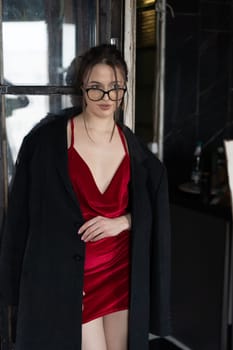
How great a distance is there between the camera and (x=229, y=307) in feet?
7.16

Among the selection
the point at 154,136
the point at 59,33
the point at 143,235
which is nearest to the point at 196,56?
the point at 154,136

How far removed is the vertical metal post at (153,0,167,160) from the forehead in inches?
42.7

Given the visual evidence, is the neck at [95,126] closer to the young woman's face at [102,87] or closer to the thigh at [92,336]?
the young woman's face at [102,87]

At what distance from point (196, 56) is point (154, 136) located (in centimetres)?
48

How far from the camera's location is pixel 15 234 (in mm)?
1442

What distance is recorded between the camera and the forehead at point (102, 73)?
1.37m

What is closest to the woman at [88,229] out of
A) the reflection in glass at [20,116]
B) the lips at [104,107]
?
the lips at [104,107]

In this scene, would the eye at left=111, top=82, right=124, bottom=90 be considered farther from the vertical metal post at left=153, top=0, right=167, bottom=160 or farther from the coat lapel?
the vertical metal post at left=153, top=0, right=167, bottom=160

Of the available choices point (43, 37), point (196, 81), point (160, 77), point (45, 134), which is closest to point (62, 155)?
point (45, 134)

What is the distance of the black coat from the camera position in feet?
4.52

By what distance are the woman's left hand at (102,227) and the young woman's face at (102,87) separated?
306 millimetres

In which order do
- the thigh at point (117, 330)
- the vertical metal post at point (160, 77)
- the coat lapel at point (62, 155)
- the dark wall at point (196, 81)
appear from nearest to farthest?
the coat lapel at point (62, 155), the thigh at point (117, 330), the vertical metal post at point (160, 77), the dark wall at point (196, 81)

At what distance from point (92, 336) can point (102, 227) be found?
34 centimetres

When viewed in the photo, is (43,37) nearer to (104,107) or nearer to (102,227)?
(104,107)
